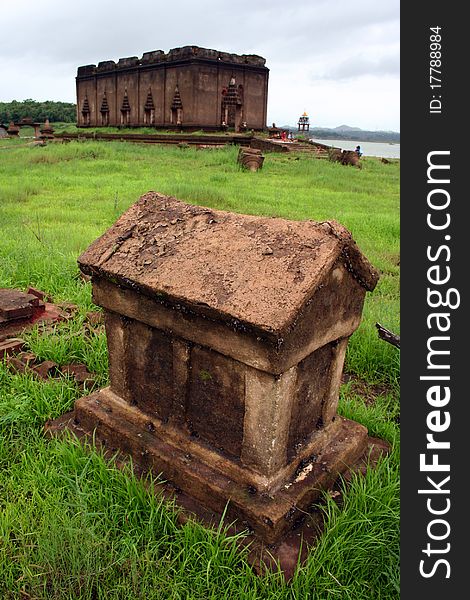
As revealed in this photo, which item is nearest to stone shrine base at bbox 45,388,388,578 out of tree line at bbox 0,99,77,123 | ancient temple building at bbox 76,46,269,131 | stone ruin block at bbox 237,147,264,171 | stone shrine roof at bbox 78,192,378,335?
stone shrine roof at bbox 78,192,378,335

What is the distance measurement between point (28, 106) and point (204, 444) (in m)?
59.4

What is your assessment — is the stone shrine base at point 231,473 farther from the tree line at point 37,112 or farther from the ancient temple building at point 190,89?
the tree line at point 37,112

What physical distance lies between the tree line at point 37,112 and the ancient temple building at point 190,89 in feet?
71.4

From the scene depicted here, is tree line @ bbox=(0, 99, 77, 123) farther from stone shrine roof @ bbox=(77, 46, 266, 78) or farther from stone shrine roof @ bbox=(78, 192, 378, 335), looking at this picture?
stone shrine roof @ bbox=(78, 192, 378, 335)

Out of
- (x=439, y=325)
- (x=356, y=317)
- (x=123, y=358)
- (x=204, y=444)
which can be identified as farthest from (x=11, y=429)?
(x=439, y=325)

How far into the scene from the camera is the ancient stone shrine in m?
1.91

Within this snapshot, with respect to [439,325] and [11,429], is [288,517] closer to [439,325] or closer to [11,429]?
[439,325]

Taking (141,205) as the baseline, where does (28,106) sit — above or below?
above

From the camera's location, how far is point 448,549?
1.53 m

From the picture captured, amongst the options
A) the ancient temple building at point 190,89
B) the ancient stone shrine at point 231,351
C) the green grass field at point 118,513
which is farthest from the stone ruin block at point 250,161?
the ancient stone shrine at point 231,351

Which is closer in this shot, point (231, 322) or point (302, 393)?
point (231, 322)

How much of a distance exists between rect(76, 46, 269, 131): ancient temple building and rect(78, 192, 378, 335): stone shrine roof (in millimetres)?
25226

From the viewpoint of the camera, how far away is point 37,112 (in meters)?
50.8

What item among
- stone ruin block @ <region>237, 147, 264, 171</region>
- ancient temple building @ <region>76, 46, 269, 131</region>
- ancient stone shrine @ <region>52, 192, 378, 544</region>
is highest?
ancient temple building @ <region>76, 46, 269, 131</region>
